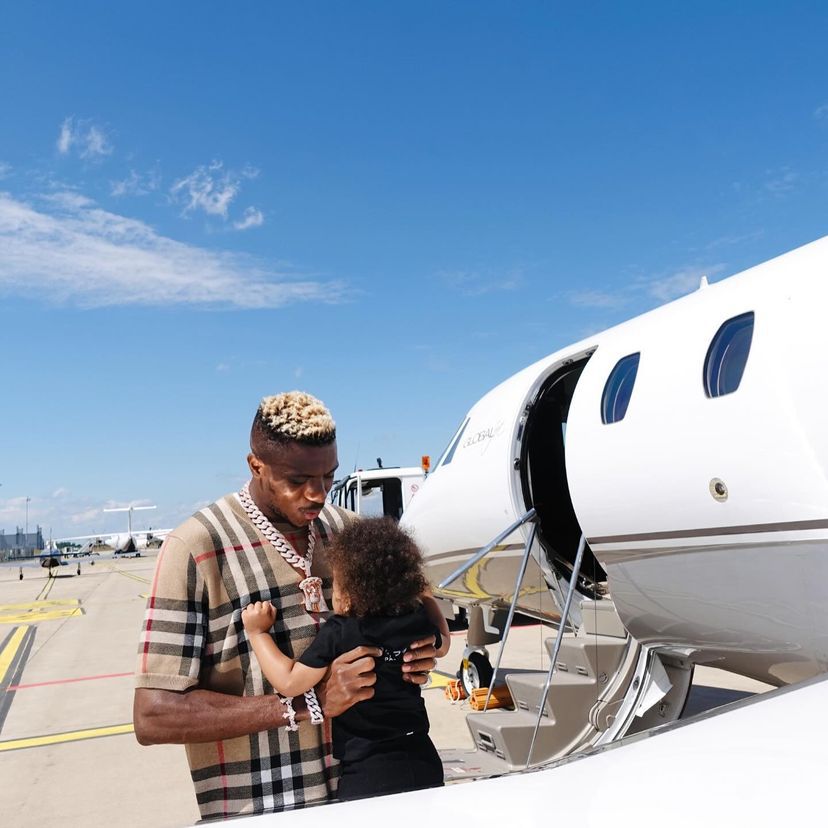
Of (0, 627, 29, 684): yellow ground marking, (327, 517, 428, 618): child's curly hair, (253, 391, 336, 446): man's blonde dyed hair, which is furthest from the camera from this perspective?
(0, 627, 29, 684): yellow ground marking

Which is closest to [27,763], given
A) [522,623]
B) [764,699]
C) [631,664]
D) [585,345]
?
[631,664]

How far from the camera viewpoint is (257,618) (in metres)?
2.19

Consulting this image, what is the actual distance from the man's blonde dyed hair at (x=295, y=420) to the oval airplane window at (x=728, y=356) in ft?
10.4

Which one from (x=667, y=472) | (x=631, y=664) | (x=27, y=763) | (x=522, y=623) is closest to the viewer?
(x=667, y=472)

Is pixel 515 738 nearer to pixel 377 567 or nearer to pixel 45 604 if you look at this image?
pixel 377 567

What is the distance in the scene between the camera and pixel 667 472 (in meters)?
5.12

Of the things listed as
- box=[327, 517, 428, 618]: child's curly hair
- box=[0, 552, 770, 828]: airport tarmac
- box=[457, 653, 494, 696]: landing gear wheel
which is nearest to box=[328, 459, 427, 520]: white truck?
box=[0, 552, 770, 828]: airport tarmac

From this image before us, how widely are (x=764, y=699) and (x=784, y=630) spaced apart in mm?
2277

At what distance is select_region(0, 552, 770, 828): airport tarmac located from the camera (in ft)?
22.7

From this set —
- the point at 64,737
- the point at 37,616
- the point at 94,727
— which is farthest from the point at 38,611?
the point at 64,737

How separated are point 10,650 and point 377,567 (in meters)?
15.7

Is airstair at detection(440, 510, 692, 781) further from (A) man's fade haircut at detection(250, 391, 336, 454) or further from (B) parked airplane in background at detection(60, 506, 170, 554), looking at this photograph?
(B) parked airplane in background at detection(60, 506, 170, 554)

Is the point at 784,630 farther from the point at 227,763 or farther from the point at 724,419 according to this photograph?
the point at 227,763

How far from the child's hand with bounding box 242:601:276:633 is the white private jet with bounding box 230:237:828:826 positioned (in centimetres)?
44
